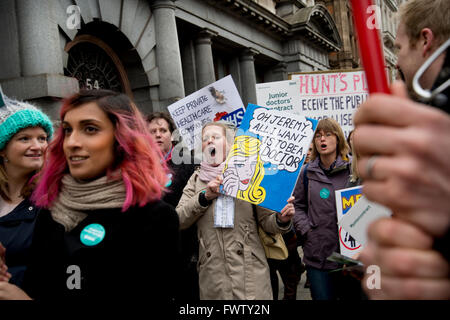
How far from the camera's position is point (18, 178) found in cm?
237

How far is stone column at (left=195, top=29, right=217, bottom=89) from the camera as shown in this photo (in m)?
10.5

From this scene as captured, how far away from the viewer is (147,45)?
8.36 m

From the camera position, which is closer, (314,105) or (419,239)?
(419,239)

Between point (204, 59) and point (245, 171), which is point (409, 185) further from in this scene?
point (204, 59)

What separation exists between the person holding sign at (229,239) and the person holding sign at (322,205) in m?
0.65

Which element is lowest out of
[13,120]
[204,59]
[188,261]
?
[188,261]

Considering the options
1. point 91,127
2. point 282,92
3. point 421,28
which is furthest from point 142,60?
point 421,28

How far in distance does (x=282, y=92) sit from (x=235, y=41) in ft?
21.7

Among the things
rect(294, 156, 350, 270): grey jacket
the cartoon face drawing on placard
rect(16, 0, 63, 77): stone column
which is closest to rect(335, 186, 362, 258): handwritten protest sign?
rect(294, 156, 350, 270): grey jacket

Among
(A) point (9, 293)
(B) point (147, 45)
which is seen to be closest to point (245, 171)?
Result: (A) point (9, 293)

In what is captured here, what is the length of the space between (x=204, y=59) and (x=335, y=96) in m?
5.67

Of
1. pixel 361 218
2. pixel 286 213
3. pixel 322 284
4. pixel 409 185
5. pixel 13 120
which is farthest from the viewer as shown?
pixel 322 284

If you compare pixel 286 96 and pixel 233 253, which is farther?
pixel 286 96
